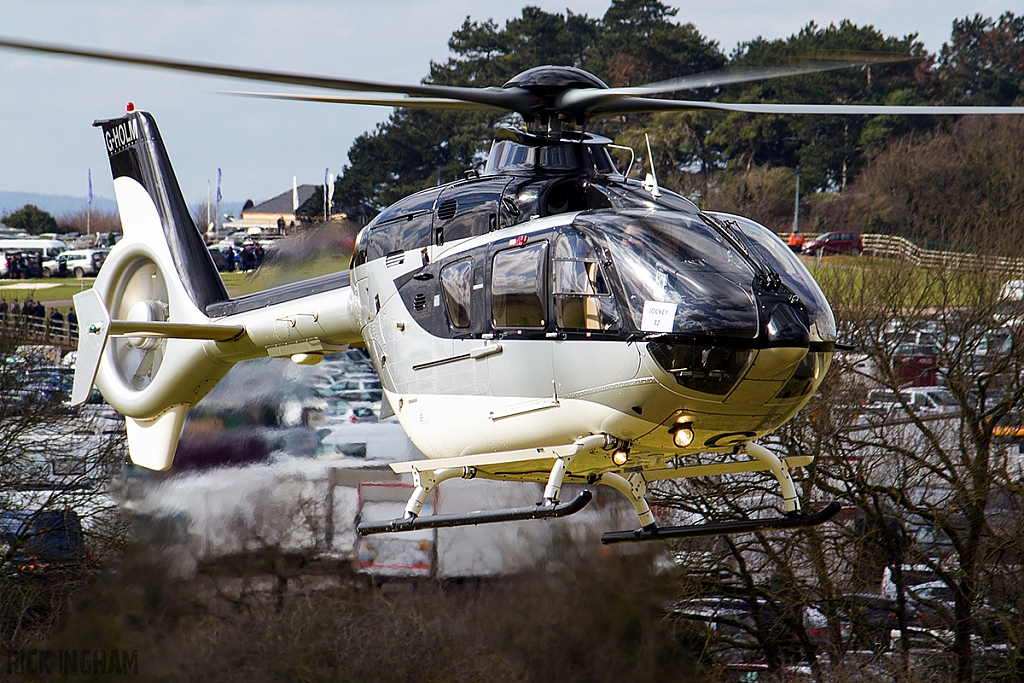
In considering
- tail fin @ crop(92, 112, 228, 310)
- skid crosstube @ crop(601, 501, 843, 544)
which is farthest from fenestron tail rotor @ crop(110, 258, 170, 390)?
skid crosstube @ crop(601, 501, 843, 544)

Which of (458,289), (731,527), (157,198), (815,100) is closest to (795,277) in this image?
(731,527)

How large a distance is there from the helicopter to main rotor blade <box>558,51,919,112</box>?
0.03 meters

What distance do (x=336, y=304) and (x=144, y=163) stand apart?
15.6 ft

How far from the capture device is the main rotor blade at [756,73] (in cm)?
799

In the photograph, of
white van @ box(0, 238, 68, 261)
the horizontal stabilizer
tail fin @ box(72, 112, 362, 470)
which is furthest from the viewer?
white van @ box(0, 238, 68, 261)

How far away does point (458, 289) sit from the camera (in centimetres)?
944

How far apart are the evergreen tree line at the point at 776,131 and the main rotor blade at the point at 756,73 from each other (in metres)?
22.8

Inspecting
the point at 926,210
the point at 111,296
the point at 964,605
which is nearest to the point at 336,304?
the point at 111,296

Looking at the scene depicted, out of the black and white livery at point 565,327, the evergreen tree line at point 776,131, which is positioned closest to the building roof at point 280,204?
the evergreen tree line at point 776,131

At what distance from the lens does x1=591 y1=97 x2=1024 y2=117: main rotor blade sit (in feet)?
28.3

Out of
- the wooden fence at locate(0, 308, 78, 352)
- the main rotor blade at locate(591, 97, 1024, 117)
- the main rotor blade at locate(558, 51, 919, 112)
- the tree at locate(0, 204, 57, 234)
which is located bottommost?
the wooden fence at locate(0, 308, 78, 352)

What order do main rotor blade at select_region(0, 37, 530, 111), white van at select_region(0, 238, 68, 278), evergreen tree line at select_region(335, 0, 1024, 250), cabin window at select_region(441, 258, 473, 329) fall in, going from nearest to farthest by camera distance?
main rotor blade at select_region(0, 37, 530, 111)
cabin window at select_region(441, 258, 473, 329)
evergreen tree line at select_region(335, 0, 1024, 250)
white van at select_region(0, 238, 68, 278)

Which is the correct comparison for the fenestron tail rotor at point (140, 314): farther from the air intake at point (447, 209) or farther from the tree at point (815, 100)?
the tree at point (815, 100)

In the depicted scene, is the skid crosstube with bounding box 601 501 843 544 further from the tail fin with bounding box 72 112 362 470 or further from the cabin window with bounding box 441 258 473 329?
the tail fin with bounding box 72 112 362 470
